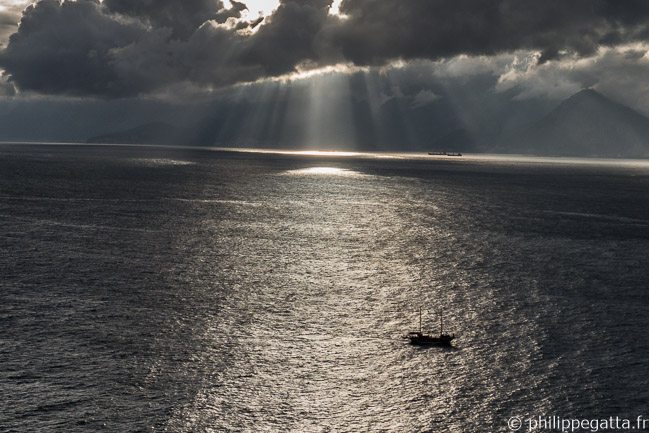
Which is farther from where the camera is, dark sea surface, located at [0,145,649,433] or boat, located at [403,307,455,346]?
boat, located at [403,307,455,346]

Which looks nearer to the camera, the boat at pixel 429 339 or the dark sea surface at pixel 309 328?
the dark sea surface at pixel 309 328

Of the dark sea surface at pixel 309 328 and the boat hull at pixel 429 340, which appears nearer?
the dark sea surface at pixel 309 328

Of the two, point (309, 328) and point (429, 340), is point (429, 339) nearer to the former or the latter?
point (429, 340)

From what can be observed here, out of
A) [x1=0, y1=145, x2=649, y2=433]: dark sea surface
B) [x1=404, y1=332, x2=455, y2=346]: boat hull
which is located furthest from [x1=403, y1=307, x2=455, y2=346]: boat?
[x1=0, y1=145, x2=649, y2=433]: dark sea surface

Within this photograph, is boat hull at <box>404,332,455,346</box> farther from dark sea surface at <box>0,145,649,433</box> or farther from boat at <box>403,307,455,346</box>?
dark sea surface at <box>0,145,649,433</box>

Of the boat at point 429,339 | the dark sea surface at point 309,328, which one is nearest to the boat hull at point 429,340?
the boat at point 429,339

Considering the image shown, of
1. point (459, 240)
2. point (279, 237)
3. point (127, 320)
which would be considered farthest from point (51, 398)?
point (459, 240)

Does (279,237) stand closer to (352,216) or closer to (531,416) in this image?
(352,216)

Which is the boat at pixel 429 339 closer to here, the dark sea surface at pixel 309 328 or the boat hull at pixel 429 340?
the boat hull at pixel 429 340
